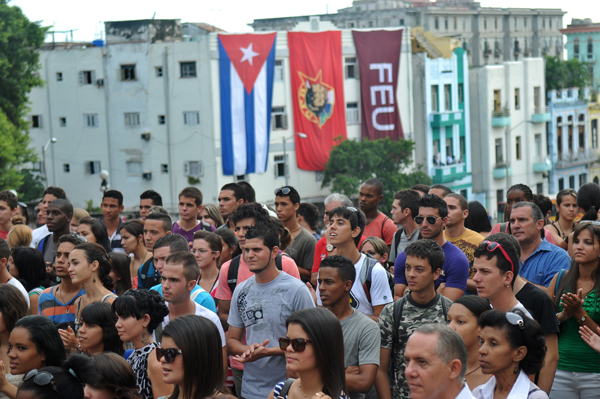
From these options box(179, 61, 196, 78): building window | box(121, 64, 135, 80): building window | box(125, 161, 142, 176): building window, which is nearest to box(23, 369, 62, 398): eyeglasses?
box(179, 61, 196, 78): building window

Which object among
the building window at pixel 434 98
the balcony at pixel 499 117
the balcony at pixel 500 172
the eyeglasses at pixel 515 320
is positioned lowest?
the balcony at pixel 500 172

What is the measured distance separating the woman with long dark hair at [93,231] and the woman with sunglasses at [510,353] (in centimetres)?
536

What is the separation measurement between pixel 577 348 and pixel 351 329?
1.89 metres

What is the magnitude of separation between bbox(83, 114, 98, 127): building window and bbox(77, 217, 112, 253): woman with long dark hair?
42.2 m

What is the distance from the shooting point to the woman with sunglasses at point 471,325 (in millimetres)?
5371

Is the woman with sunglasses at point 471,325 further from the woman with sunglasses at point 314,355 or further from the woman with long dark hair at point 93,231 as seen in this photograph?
the woman with long dark hair at point 93,231

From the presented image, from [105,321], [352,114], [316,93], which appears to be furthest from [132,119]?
[105,321]

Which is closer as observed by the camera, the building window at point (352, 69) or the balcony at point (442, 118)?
the building window at point (352, 69)

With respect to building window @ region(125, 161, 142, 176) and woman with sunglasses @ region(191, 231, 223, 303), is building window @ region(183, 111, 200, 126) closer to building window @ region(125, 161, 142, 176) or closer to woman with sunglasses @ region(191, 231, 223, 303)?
building window @ region(125, 161, 142, 176)

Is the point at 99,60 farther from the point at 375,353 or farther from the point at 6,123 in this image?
the point at 375,353

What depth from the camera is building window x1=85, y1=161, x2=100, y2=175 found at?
5038cm

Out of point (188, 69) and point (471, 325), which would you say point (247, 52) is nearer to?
point (188, 69)

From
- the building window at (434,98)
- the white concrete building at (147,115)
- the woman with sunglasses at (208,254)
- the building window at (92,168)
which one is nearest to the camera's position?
the woman with sunglasses at (208,254)

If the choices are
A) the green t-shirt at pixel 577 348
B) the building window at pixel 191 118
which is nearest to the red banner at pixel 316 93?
the building window at pixel 191 118
